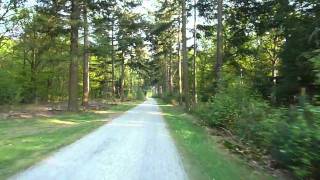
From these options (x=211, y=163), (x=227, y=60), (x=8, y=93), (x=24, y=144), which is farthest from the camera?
(x=227, y=60)

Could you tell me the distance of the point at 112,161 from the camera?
10.4 metres

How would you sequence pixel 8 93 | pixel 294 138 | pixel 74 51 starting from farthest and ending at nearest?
1. pixel 8 93
2. pixel 74 51
3. pixel 294 138

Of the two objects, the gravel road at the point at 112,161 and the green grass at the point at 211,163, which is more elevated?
the gravel road at the point at 112,161

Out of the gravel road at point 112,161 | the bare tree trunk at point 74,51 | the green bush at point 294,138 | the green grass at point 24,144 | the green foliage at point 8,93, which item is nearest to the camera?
the green bush at point 294,138

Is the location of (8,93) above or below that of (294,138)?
above

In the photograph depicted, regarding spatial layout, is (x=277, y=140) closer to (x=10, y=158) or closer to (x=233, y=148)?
(x=233, y=148)

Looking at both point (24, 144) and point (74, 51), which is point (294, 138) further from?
point (74, 51)

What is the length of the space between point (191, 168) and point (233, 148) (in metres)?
Answer: 4.09

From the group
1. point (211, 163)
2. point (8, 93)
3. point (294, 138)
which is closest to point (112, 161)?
point (211, 163)

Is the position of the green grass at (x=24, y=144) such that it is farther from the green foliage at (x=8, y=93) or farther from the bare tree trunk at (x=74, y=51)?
the green foliage at (x=8, y=93)

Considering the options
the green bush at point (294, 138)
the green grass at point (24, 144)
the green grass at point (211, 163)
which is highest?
the green bush at point (294, 138)

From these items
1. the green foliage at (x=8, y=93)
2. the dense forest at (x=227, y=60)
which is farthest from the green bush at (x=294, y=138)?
the green foliage at (x=8, y=93)

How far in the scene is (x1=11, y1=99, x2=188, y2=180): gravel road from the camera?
8.69 meters

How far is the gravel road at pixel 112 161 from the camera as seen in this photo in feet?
28.5
